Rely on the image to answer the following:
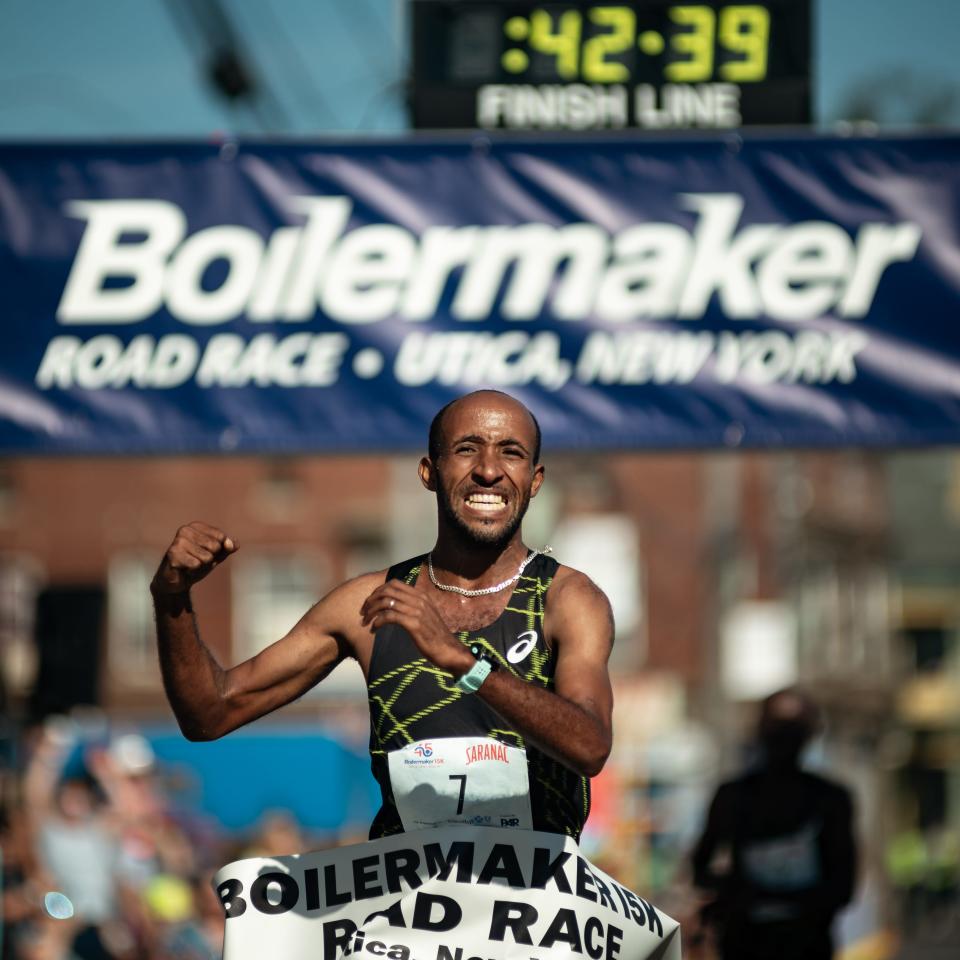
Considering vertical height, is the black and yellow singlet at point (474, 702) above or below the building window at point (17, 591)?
below

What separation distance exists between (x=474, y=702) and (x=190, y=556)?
753mm

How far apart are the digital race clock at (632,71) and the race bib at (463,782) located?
434cm

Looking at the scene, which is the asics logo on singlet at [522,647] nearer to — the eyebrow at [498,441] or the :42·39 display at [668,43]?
the eyebrow at [498,441]

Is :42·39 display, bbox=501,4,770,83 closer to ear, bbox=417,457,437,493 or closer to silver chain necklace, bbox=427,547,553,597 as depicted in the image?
ear, bbox=417,457,437,493

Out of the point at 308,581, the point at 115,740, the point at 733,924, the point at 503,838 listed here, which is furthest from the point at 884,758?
the point at 503,838

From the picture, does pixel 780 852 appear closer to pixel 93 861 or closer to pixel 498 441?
pixel 498 441

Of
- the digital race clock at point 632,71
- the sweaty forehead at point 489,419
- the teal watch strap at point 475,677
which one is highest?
the digital race clock at point 632,71

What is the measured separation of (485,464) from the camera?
416cm

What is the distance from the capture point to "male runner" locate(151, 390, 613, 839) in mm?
4074

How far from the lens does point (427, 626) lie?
3564 millimetres

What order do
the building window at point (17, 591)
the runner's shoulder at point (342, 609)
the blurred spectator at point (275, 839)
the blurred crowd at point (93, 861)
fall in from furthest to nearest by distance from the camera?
the building window at point (17, 591)
the blurred spectator at point (275, 839)
the blurred crowd at point (93, 861)
the runner's shoulder at point (342, 609)

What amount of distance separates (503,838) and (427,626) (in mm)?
768

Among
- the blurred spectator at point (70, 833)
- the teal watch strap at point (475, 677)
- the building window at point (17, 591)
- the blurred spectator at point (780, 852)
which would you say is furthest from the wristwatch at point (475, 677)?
the building window at point (17, 591)

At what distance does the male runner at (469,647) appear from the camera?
407cm
